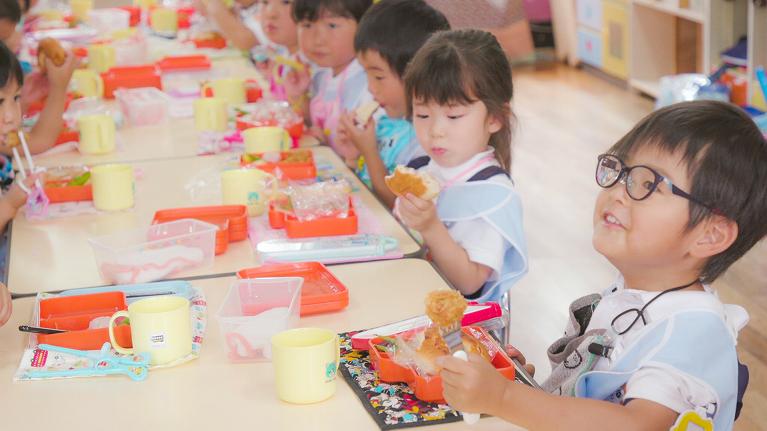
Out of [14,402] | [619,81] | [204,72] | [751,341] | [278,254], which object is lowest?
[619,81]

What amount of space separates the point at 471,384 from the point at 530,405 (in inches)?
3.7

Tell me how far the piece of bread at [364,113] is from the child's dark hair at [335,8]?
525 millimetres

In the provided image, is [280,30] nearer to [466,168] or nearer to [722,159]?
[466,168]

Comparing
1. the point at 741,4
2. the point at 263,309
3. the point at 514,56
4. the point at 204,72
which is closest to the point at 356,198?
the point at 263,309

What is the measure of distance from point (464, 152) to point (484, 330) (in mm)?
684

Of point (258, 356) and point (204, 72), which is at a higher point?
point (258, 356)

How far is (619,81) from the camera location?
6.52m

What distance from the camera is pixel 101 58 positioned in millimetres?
3729

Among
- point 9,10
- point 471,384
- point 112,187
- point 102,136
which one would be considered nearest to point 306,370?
point 471,384

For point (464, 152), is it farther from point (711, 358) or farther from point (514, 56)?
point (514, 56)

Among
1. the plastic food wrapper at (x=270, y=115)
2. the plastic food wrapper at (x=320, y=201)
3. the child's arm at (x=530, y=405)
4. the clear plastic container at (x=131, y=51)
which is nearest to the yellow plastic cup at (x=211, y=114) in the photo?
the plastic food wrapper at (x=270, y=115)

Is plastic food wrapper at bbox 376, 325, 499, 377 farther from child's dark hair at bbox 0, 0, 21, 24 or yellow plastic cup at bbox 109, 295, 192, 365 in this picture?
child's dark hair at bbox 0, 0, 21, 24

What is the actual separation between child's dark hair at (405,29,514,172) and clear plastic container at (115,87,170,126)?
1.16 meters

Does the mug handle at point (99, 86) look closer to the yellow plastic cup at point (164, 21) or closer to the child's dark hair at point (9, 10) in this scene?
the child's dark hair at point (9, 10)
